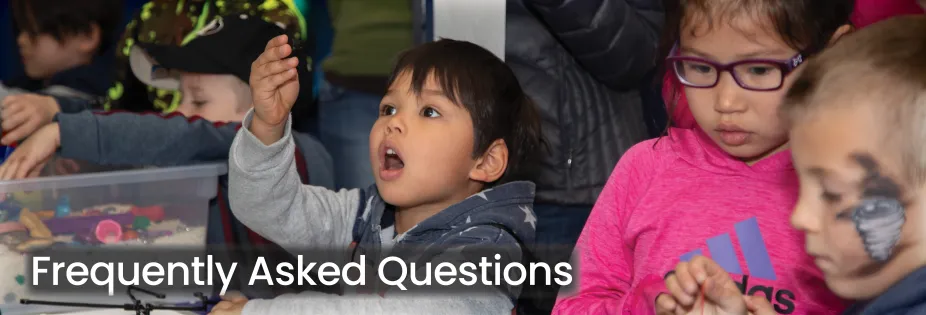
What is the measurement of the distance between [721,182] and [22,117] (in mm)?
863

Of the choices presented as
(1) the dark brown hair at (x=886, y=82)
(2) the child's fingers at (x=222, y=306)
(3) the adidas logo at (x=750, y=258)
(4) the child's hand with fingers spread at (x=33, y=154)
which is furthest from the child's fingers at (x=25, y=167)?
(1) the dark brown hair at (x=886, y=82)

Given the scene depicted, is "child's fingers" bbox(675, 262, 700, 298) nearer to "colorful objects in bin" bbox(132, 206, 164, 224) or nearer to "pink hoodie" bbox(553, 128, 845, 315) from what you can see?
"pink hoodie" bbox(553, 128, 845, 315)

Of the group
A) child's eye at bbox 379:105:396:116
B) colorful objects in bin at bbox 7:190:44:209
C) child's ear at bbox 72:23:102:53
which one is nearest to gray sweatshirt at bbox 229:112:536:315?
child's eye at bbox 379:105:396:116

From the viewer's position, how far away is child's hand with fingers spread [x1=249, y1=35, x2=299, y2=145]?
0.92 metres

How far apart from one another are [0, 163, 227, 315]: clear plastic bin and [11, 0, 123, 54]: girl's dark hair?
515mm

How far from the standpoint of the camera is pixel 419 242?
3.28 feet

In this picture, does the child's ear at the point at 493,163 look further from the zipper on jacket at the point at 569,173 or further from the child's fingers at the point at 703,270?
the child's fingers at the point at 703,270

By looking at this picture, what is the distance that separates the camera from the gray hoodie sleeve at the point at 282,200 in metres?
0.98

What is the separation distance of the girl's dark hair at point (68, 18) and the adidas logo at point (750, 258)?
1089mm

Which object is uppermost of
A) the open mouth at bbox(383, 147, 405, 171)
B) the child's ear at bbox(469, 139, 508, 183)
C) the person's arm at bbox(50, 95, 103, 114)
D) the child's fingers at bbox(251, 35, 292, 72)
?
the child's fingers at bbox(251, 35, 292, 72)

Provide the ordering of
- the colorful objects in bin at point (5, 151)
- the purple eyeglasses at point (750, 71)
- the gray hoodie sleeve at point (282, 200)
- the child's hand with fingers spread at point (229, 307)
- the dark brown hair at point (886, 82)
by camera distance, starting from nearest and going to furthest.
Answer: the dark brown hair at point (886, 82), the purple eyeglasses at point (750, 71), the child's hand with fingers spread at point (229, 307), the gray hoodie sleeve at point (282, 200), the colorful objects in bin at point (5, 151)

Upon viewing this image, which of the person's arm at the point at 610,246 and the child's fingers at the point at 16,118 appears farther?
the child's fingers at the point at 16,118

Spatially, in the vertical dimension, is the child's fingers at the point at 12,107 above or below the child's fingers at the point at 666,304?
below

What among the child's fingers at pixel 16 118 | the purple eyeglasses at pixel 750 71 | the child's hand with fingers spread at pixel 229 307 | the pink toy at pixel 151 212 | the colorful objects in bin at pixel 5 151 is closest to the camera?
the purple eyeglasses at pixel 750 71
